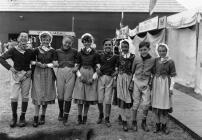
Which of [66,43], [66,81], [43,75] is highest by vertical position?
[66,43]

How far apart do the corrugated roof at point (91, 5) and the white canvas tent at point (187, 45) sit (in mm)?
17681

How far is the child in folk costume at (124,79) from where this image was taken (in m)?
4.86

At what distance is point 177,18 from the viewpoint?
9.73 m

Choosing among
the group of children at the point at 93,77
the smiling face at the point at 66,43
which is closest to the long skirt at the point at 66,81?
the group of children at the point at 93,77

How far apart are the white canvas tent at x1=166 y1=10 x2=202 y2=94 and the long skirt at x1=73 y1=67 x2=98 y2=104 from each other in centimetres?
445

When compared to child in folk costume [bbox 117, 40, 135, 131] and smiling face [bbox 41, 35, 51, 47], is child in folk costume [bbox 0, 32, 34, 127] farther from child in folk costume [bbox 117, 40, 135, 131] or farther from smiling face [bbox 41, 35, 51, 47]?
child in folk costume [bbox 117, 40, 135, 131]

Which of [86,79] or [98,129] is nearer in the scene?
[98,129]

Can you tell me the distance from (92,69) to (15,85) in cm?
129

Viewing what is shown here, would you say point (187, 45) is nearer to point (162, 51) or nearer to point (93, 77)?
point (162, 51)

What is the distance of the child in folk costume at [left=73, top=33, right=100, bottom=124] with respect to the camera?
4.97 meters

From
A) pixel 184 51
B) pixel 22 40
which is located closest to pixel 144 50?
pixel 22 40

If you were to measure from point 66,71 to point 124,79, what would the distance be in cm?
99

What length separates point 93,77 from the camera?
4934mm

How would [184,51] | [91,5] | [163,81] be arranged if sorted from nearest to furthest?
[163,81], [184,51], [91,5]
